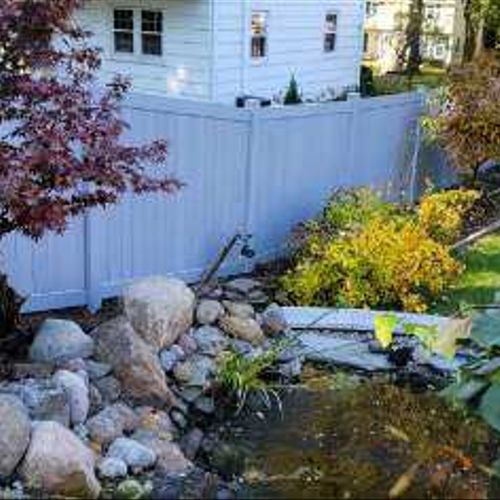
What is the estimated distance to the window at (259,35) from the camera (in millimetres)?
18656

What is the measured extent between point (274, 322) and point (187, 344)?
1.01 m

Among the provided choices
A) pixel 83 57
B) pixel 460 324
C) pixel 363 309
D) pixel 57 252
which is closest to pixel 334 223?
pixel 363 309

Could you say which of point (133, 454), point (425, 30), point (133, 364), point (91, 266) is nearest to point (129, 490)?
point (133, 454)

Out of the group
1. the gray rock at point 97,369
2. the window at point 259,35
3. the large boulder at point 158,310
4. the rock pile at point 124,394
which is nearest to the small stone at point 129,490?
the rock pile at point 124,394

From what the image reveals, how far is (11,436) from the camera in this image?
518cm

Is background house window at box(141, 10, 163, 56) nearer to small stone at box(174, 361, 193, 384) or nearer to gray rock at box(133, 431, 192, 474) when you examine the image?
small stone at box(174, 361, 193, 384)

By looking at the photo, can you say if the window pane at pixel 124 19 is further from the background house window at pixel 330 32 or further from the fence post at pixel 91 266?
the fence post at pixel 91 266

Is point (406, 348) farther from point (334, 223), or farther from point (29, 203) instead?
point (29, 203)

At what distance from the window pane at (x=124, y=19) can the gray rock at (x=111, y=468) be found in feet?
46.9

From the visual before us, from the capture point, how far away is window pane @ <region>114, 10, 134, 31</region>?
732 inches

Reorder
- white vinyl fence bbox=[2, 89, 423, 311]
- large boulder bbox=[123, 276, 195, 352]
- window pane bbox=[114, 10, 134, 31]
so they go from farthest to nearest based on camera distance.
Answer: window pane bbox=[114, 10, 134, 31]
white vinyl fence bbox=[2, 89, 423, 311]
large boulder bbox=[123, 276, 195, 352]

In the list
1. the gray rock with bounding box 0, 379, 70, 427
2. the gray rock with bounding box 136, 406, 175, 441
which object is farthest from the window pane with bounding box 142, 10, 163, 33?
the gray rock with bounding box 0, 379, 70, 427

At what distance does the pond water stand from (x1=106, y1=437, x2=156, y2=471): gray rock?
0.53m

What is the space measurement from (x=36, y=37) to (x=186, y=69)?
39.2ft
